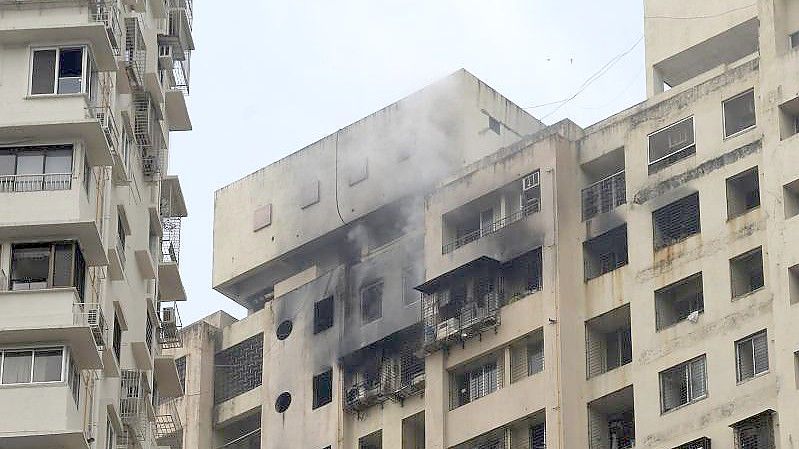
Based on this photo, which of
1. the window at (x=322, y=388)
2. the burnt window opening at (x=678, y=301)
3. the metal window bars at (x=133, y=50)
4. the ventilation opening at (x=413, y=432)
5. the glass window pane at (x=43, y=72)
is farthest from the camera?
the window at (x=322, y=388)

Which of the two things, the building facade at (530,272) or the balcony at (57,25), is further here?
the building facade at (530,272)

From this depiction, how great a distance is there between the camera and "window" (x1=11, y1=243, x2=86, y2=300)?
39656 millimetres

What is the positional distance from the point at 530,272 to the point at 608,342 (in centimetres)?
304

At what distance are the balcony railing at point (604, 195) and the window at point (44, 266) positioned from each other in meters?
23.6

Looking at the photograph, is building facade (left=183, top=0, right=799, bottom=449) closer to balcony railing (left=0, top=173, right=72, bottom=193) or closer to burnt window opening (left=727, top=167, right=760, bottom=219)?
burnt window opening (left=727, top=167, right=760, bottom=219)

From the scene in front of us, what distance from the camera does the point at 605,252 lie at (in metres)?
60.7

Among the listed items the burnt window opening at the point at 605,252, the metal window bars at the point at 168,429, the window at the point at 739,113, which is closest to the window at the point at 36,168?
the window at the point at 739,113

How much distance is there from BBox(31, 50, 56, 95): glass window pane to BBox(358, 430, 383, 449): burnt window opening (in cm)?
2570

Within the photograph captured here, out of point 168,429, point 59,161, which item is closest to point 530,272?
point 168,429

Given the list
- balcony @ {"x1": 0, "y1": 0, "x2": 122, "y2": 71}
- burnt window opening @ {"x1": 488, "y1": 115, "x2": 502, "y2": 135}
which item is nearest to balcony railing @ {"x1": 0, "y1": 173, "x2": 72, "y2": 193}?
balcony @ {"x1": 0, "y1": 0, "x2": 122, "y2": 71}

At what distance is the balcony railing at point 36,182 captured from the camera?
40.2 meters

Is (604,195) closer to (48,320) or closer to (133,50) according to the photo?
(133,50)

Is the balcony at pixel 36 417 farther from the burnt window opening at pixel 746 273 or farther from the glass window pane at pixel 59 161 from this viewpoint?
A: the burnt window opening at pixel 746 273

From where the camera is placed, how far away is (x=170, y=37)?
50875mm
